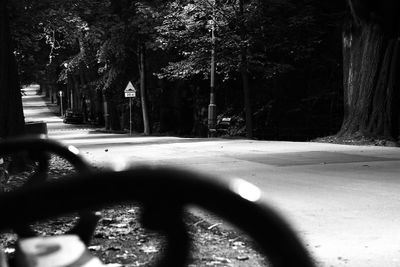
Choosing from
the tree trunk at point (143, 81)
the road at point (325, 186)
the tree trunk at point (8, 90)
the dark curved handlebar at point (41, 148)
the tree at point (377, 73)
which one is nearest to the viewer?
the dark curved handlebar at point (41, 148)

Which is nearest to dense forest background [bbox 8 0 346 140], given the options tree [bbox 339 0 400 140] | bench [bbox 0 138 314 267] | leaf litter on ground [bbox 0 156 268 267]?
tree [bbox 339 0 400 140]

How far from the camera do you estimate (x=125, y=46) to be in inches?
1289

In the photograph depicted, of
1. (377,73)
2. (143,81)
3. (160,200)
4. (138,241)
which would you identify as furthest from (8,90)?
(143,81)

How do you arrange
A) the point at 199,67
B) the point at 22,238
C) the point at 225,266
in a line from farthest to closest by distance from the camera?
the point at 199,67, the point at 225,266, the point at 22,238

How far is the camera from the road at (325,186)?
464 cm

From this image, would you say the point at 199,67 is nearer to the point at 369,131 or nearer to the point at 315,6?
the point at 315,6

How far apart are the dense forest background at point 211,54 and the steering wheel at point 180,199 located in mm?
16062

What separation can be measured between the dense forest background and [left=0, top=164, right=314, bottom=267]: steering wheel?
52.7 feet

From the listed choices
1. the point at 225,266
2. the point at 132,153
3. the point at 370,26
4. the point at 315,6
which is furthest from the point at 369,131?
the point at 225,266

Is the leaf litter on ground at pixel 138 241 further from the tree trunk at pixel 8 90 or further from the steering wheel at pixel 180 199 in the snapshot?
the tree trunk at pixel 8 90

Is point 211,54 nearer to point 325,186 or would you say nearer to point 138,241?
point 325,186

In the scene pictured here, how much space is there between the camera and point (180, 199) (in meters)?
1.38

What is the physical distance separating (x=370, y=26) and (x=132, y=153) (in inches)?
334

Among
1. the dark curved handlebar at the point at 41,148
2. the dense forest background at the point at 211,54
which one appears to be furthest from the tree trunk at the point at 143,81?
the dark curved handlebar at the point at 41,148
